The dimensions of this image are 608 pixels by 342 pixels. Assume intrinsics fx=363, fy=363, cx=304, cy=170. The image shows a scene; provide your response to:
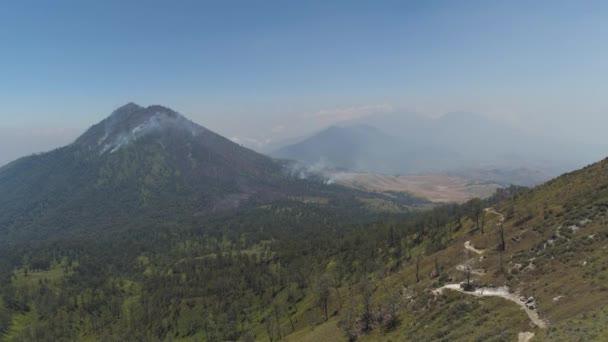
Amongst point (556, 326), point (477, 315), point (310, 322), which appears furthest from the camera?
point (310, 322)

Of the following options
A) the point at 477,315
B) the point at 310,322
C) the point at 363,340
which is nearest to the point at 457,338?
the point at 477,315

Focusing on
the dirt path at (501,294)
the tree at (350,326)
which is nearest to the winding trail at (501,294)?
the dirt path at (501,294)

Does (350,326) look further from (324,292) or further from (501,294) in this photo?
(501,294)

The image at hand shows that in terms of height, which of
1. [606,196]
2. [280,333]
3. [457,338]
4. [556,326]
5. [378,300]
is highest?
[606,196]

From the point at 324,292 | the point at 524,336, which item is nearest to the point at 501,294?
the point at 524,336

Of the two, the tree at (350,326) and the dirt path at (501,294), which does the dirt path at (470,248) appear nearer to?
the dirt path at (501,294)

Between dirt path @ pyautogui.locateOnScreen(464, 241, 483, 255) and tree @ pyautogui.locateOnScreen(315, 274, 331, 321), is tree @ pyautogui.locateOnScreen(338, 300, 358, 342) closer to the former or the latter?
tree @ pyautogui.locateOnScreen(315, 274, 331, 321)

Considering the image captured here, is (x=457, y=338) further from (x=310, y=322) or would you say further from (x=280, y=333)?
(x=280, y=333)

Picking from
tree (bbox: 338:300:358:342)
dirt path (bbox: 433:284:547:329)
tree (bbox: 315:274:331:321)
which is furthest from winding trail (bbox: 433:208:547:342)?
tree (bbox: 315:274:331:321)

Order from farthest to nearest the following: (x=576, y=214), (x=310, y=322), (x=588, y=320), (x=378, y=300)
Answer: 1. (x=310, y=322)
2. (x=378, y=300)
3. (x=576, y=214)
4. (x=588, y=320)
